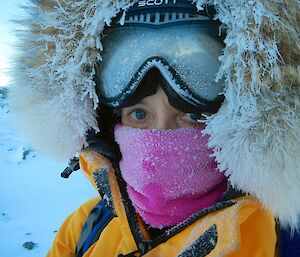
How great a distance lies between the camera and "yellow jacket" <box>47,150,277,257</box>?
1064 mm

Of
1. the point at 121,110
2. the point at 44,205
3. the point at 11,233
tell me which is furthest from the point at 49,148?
the point at 44,205

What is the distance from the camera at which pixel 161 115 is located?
4.07ft

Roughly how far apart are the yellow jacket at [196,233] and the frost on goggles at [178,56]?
0.36 metres

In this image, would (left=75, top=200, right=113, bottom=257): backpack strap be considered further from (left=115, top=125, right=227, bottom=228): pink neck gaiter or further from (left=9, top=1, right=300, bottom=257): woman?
(left=115, top=125, right=227, bottom=228): pink neck gaiter

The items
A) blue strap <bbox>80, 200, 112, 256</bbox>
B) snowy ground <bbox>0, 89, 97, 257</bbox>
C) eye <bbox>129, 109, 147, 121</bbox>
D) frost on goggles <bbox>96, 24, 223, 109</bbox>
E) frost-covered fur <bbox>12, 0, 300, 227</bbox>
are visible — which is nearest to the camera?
frost-covered fur <bbox>12, 0, 300, 227</bbox>

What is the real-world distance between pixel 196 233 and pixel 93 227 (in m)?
0.55

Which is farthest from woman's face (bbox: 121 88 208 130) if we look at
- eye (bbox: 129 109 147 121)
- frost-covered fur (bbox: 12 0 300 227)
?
frost-covered fur (bbox: 12 0 300 227)

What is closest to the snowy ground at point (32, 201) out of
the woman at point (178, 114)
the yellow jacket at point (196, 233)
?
the yellow jacket at point (196, 233)

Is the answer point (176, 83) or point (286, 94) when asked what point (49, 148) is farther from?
point (286, 94)

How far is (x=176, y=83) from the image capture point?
3.90ft

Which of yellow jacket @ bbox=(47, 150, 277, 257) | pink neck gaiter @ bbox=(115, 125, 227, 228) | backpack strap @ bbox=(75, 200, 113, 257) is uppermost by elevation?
pink neck gaiter @ bbox=(115, 125, 227, 228)

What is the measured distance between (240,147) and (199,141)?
0.18 meters

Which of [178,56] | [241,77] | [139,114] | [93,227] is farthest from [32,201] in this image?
[241,77]

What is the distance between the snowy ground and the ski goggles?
6.04 feet
